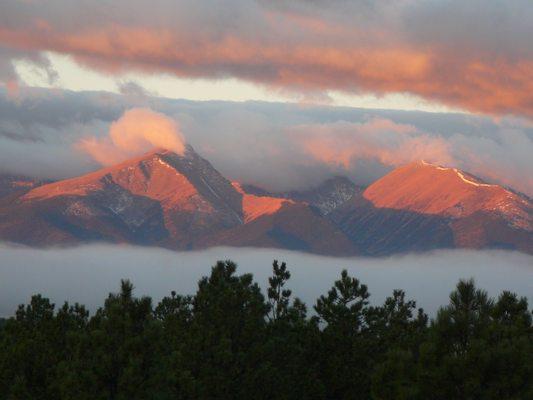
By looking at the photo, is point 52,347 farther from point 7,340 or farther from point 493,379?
point 493,379

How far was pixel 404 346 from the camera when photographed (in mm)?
113938

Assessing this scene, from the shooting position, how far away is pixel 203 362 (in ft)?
335

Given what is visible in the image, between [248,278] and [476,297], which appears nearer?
[476,297]

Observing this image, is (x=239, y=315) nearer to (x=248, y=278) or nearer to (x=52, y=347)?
(x=248, y=278)

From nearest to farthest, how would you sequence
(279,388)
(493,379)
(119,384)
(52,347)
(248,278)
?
(493,379)
(119,384)
(52,347)
(279,388)
(248,278)

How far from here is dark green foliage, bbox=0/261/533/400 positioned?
70.2m

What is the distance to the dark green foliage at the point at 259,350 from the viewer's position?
70250mm

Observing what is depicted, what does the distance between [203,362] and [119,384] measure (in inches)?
745

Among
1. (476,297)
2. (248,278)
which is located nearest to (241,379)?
(248,278)

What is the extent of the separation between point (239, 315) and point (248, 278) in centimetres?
597

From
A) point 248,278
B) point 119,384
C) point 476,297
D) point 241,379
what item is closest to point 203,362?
point 241,379

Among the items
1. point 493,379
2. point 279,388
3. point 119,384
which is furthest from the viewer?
point 279,388

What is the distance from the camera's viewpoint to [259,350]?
104062mm

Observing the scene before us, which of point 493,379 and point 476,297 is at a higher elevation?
point 476,297
